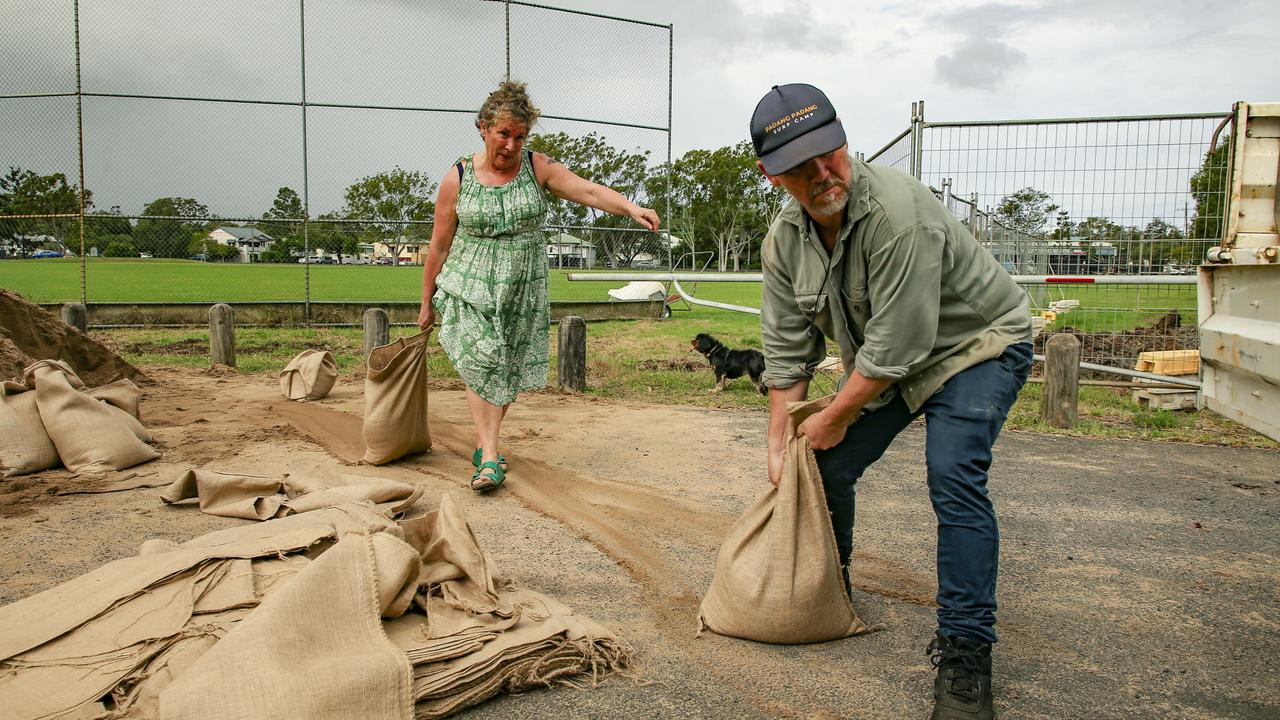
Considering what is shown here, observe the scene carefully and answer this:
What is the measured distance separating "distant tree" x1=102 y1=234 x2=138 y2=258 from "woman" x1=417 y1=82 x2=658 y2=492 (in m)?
10.3

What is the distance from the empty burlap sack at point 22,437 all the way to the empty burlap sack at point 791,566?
153 inches

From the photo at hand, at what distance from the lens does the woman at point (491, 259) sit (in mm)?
4609

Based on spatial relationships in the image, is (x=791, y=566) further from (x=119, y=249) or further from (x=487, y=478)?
(x=119, y=249)

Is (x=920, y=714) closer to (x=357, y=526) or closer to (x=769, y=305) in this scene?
(x=769, y=305)

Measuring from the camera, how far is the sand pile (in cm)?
636

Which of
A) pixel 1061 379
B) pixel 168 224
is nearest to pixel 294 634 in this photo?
pixel 1061 379

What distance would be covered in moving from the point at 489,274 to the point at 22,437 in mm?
2593

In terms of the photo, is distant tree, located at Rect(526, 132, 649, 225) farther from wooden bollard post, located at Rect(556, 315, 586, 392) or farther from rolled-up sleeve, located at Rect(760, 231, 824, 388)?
rolled-up sleeve, located at Rect(760, 231, 824, 388)

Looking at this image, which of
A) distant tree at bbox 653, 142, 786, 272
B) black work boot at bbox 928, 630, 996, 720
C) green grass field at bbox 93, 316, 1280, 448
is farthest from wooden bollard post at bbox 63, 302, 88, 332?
distant tree at bbox 653, 142, 786, 272

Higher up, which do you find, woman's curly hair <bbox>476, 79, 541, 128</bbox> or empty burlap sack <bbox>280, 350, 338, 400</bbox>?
woman's curly hair <bbox>476, 79, 541, 128</bbox>

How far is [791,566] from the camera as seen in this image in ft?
9.01

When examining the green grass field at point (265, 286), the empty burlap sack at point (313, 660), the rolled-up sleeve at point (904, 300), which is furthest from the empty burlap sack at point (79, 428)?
the green grass field at point (265, 286)

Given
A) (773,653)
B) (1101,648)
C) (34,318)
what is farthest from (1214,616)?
(34,318)

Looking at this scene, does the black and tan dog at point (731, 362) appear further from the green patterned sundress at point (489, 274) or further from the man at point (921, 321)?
the man at point (921, 321)
